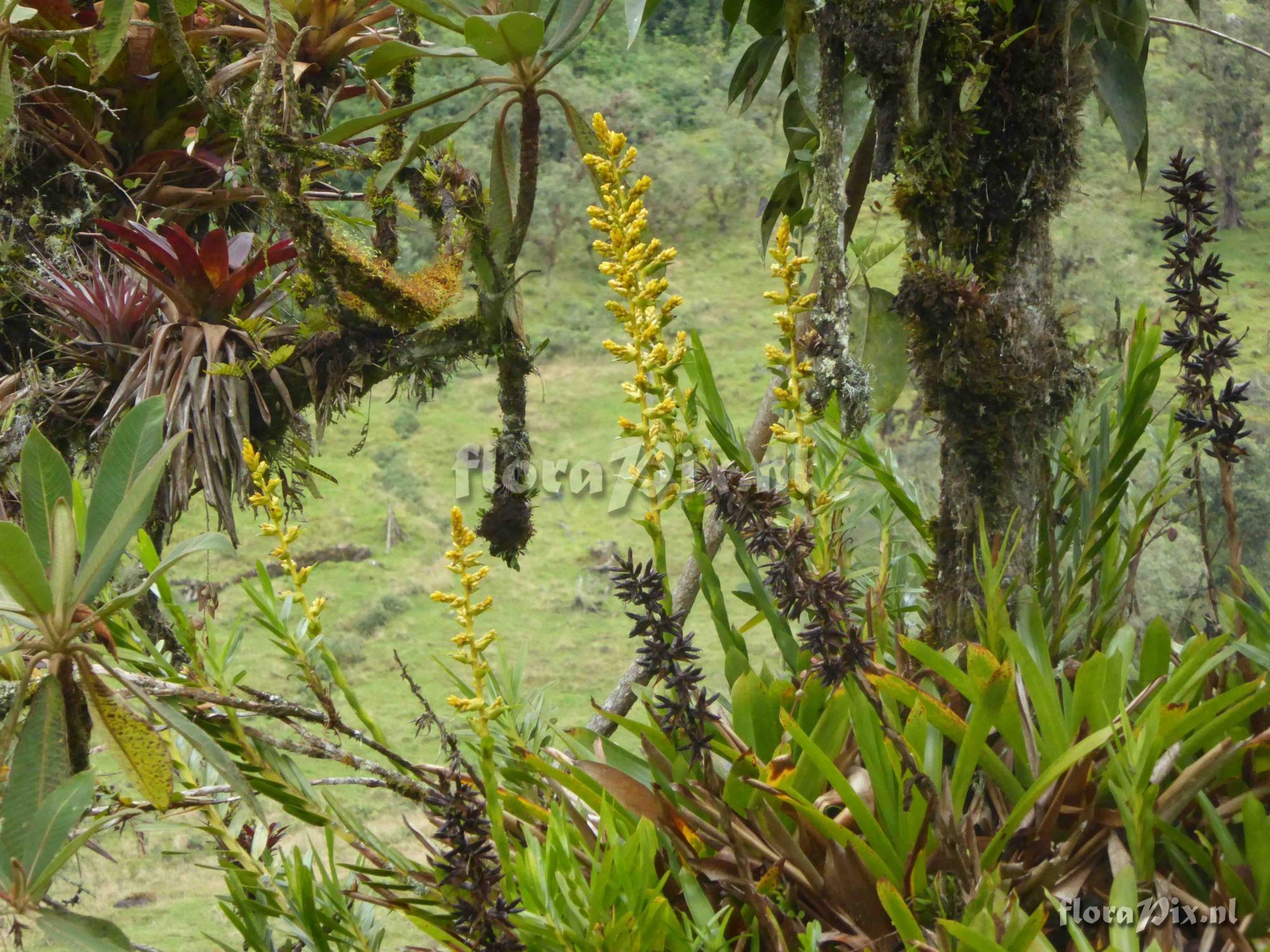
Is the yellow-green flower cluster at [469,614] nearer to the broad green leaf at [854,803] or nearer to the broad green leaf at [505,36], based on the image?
the broad green leaf at [854,803]

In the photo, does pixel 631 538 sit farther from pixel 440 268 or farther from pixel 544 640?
pixel 440 268

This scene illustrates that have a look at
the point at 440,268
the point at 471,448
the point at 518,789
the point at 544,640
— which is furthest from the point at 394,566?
the point at 518,789

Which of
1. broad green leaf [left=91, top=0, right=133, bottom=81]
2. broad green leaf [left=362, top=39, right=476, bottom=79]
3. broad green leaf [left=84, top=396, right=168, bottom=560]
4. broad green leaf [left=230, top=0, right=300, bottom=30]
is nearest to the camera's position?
broad green leaf [left=84, top=396, right=168, bottom=560]

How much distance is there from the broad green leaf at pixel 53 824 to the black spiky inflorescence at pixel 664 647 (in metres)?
0.30

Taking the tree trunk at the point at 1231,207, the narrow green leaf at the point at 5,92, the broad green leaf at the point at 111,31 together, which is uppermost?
the tree trunk at the point at 1231,207

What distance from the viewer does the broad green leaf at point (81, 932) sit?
0.53 m

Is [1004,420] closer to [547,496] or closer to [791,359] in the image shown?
[791,359]

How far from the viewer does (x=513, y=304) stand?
3.70ft

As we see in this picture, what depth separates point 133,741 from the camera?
1.99ft

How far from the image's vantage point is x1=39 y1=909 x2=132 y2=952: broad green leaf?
1.73 feet

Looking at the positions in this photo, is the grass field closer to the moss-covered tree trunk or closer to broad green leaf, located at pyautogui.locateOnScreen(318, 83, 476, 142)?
broad green leaf, located at pyautogui.locateOnScreen(318, 83, 476, 142)

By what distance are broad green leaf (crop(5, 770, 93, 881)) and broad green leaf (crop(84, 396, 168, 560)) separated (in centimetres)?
15

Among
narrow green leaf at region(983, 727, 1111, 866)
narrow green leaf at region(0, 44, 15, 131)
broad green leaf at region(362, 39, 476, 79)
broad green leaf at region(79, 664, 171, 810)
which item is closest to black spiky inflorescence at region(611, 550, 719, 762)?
narrow green leaf at region(983, 727, 1111, 866)

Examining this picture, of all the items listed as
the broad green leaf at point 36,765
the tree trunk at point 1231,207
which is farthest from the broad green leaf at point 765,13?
the tree trunk at point 1231,207
